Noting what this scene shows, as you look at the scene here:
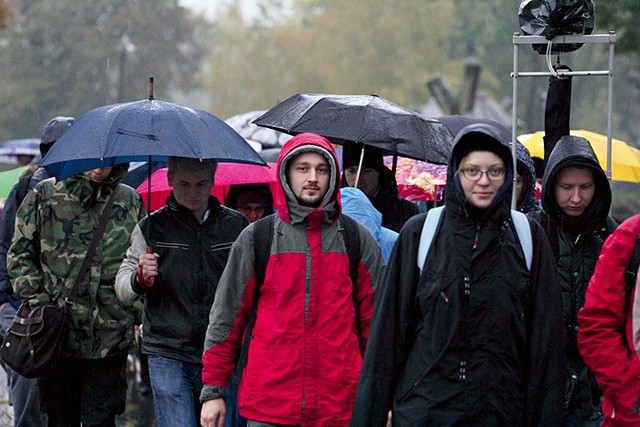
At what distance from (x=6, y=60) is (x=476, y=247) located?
6022 centimetres

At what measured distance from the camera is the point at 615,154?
11.0 meters

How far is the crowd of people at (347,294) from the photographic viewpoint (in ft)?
15.4

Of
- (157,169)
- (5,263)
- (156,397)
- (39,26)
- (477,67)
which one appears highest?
(39,26)

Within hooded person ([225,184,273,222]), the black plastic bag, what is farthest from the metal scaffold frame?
hooded person ([225,184,273,222])

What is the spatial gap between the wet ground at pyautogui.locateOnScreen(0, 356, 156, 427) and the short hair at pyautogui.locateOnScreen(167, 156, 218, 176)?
13.1 feet

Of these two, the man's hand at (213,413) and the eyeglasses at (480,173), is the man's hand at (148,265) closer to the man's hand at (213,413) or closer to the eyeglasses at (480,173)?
the man's hand at (213,413)

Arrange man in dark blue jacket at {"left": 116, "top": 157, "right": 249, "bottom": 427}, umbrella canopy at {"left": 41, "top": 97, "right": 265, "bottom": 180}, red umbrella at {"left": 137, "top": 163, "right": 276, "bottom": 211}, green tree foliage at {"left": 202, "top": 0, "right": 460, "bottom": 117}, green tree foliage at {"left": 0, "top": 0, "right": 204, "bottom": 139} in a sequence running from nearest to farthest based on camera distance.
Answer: umbrella canopy at {"left": 41, "top": 97, "right": 265, "bottom": 180}, man in dark blue jacket at {"left": 116, "top": 157, "right": 249, "bottom": 427}, red umbrella at {"left": 137, "top": 163, "right": 276, "bottom": 211}, green tree foliage at {"left": 0, "top": 0, "right": 204, "bottom": 139}, green tree foliage at {"left": 202, "top": 0, "right": 460, "bottom": 117}

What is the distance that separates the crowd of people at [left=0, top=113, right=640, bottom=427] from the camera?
4688mm

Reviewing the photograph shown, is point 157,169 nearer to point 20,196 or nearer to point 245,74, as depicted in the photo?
point 20,196

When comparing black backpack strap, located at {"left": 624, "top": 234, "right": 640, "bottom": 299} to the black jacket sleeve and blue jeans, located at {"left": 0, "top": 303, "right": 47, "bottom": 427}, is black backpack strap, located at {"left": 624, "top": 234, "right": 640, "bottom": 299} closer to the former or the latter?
the black jacket sleeve

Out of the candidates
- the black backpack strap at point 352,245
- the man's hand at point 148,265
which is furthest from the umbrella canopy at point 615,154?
the black backpack strap at point 352,245

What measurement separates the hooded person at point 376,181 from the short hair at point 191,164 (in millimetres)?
1054

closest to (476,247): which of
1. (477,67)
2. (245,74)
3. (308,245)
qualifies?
(308,245)

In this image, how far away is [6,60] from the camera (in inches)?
2459
